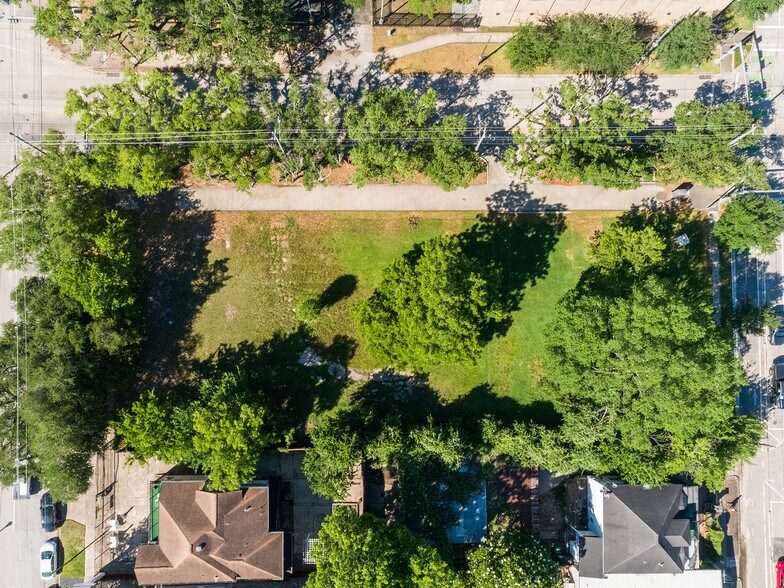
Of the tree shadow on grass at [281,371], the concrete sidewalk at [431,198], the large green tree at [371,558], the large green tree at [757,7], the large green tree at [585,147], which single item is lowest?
the large green tree at [371,558]

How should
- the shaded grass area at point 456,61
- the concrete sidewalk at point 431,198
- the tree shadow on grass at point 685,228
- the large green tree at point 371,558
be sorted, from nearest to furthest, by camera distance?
the large green tree at point 371,558 → the concrete sidewalk at point 431,198 → the tree shadow on grass at point 685,228 → the shaded grass area at point 456,61

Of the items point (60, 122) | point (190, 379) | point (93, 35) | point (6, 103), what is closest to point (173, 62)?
point (93, 35)

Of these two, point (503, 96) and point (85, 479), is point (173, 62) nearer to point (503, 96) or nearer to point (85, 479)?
point (503, 96)

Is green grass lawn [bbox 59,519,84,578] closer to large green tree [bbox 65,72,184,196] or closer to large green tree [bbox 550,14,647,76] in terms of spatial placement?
large green tree [bbox 65,72,184,196]

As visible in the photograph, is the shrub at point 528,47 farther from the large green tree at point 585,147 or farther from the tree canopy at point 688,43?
the tree canopy at point 688,43

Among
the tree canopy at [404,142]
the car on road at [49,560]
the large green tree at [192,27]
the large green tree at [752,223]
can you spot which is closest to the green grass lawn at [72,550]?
the car on road at [49,560]

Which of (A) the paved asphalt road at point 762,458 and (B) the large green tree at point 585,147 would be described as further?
(A) the paved asphalt road at point 762,458

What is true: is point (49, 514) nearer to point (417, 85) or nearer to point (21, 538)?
point (21, 538)
